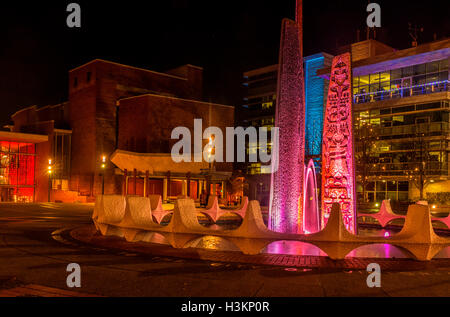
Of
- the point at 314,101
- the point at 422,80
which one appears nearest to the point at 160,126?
the point at 314,101

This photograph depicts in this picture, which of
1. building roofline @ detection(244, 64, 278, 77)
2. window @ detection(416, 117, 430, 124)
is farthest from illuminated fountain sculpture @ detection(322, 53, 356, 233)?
building roofline @ detection(244, 64, 278, 77)

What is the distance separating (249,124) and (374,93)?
1438 inches

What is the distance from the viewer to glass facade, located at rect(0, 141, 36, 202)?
51.5 m

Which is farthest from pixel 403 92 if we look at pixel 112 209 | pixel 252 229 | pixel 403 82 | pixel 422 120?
pixel 252 229

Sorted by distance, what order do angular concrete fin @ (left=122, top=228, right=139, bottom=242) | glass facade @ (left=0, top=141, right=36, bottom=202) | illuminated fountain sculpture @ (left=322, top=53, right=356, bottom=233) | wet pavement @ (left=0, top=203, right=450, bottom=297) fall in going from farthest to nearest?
1. glass facade @ (left=0, top=141, right=36, bottom=202)
2. illuminated fountain sculpture @ (left=322, top=53, right=356, bottom=233)
3. angular concrete fin @ (left=122, top=228, right=139, bottom=242)
4. wet pavement @ (left=0, top=203, right=450, bottom=297)

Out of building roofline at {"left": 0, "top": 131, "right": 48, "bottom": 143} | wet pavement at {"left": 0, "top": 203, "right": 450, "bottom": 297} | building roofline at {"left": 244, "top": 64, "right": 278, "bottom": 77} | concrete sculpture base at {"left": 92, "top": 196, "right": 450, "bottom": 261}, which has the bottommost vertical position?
wet pavement at {"left": 0, "top": 203, "right": 450, "bottom": 297}

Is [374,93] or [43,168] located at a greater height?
[374,93]

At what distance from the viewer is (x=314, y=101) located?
61031 mm

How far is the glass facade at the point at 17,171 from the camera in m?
51.5

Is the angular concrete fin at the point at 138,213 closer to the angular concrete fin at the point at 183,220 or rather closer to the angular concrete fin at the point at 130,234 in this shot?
the angular concrete fin at the point at 130,234

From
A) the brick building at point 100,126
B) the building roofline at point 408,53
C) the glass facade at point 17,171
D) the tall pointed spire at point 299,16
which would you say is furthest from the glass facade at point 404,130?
the glass facade at point 17,171

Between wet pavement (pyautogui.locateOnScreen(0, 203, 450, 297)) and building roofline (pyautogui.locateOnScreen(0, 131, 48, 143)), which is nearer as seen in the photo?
wet pavement (pyautogui.locateOnScreen(0, 203, 450, 297))

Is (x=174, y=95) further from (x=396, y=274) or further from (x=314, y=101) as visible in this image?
(x=396, y=274)

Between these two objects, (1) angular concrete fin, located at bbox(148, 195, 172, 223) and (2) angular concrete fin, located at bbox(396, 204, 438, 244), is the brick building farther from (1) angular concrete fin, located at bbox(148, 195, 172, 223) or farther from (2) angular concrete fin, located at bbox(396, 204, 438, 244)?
(2) angular concrete fin, located at bbox(396, 204, 438, 244)
